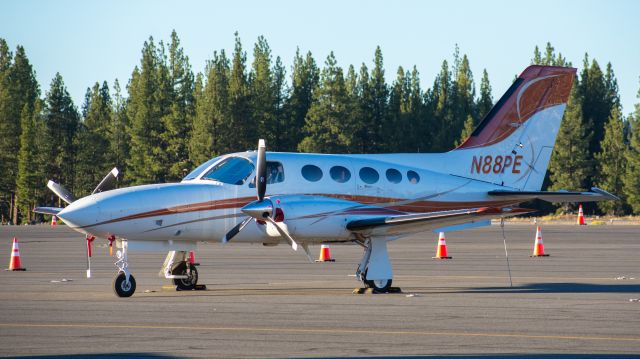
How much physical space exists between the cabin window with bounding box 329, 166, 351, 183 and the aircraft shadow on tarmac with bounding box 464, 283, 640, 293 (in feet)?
10.8

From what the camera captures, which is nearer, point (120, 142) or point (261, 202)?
point (261, 202)

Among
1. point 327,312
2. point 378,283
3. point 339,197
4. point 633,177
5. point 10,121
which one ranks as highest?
point 10,121

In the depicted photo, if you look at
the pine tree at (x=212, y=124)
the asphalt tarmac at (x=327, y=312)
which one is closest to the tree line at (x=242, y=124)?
the pine tree at (x=212, y=124)

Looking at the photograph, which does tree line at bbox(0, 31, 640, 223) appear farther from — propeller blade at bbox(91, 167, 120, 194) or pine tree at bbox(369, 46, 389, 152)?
propeller blade at bbox(91, 167, 120, 194)

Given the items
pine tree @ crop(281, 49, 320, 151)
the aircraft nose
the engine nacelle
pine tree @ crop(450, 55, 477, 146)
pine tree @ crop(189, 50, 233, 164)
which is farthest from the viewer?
pine tree @ crop(450, 55, 477, 146)

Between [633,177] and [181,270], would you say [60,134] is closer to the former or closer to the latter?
[633,177]

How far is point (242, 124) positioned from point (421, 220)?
7119 centimetres

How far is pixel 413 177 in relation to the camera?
64.7ft

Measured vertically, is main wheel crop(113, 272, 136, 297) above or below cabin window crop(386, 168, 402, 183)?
below

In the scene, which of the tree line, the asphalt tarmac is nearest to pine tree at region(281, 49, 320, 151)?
the tree line

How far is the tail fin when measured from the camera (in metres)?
20.8

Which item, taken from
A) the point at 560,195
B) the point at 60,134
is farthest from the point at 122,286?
the point at 60,134

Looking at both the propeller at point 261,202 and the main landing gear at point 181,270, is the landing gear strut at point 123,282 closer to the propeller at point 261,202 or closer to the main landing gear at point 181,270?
the main landing gear at point 181,270

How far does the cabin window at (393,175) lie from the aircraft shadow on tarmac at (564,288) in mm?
2765
